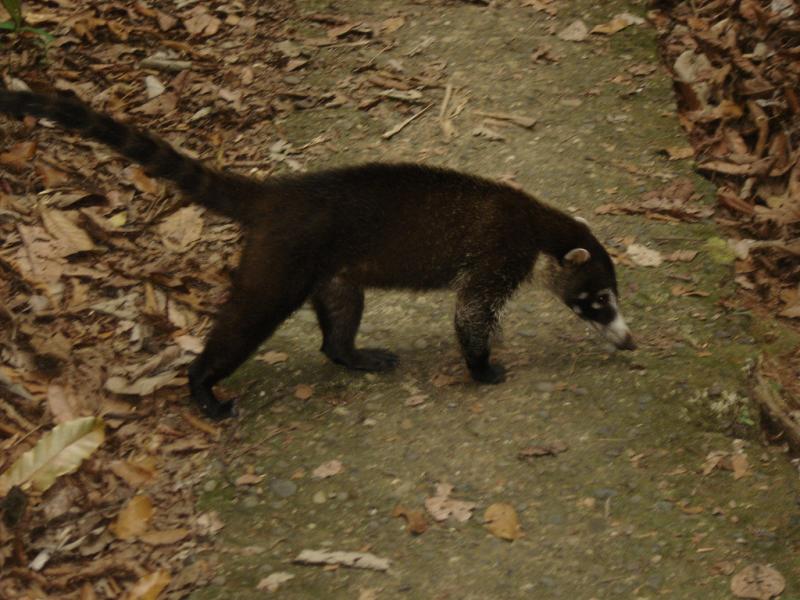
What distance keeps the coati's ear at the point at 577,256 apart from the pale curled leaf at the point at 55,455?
2718mm

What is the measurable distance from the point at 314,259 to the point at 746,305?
2.79 meters

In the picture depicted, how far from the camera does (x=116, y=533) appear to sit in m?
4.61

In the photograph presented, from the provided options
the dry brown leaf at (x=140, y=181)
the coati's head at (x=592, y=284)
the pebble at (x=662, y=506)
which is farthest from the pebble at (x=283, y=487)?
the dry brown leaf at (x=140, y=181)

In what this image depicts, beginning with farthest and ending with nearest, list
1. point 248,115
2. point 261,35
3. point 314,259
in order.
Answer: point 261,35
point 248,115
point 314,259

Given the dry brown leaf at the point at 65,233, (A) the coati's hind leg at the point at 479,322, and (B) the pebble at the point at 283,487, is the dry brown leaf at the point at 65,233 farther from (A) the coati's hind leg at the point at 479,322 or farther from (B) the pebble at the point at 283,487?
(A) the coati's hind leg at the point at 479,322

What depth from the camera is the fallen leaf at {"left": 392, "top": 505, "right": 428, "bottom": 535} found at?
4609 mm

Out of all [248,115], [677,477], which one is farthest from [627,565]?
[248,115]

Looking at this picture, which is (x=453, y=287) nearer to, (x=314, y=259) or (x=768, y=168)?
(x=314, y=259)

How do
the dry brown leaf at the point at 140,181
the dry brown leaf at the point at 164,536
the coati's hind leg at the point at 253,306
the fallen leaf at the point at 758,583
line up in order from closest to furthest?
the fallen leaf at the point at 758,583 < the dry brown leaf at the point at 164,536 < the coati's hind leg at the point at 253,306 < the dry brown leaf at the point at 140,181

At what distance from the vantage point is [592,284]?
227 inches

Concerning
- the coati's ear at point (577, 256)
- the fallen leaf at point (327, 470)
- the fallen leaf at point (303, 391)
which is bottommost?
the fallen leaf at point (327, 470)

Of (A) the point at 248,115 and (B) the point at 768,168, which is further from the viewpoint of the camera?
(A) the point at 248,115

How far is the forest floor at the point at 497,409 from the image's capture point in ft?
14.6

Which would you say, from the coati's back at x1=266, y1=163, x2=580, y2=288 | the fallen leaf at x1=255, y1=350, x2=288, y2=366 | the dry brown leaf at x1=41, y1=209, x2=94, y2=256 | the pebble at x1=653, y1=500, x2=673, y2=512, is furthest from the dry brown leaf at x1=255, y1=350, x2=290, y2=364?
the pebble at x1=653, y1=500, x2=673, y2=512
